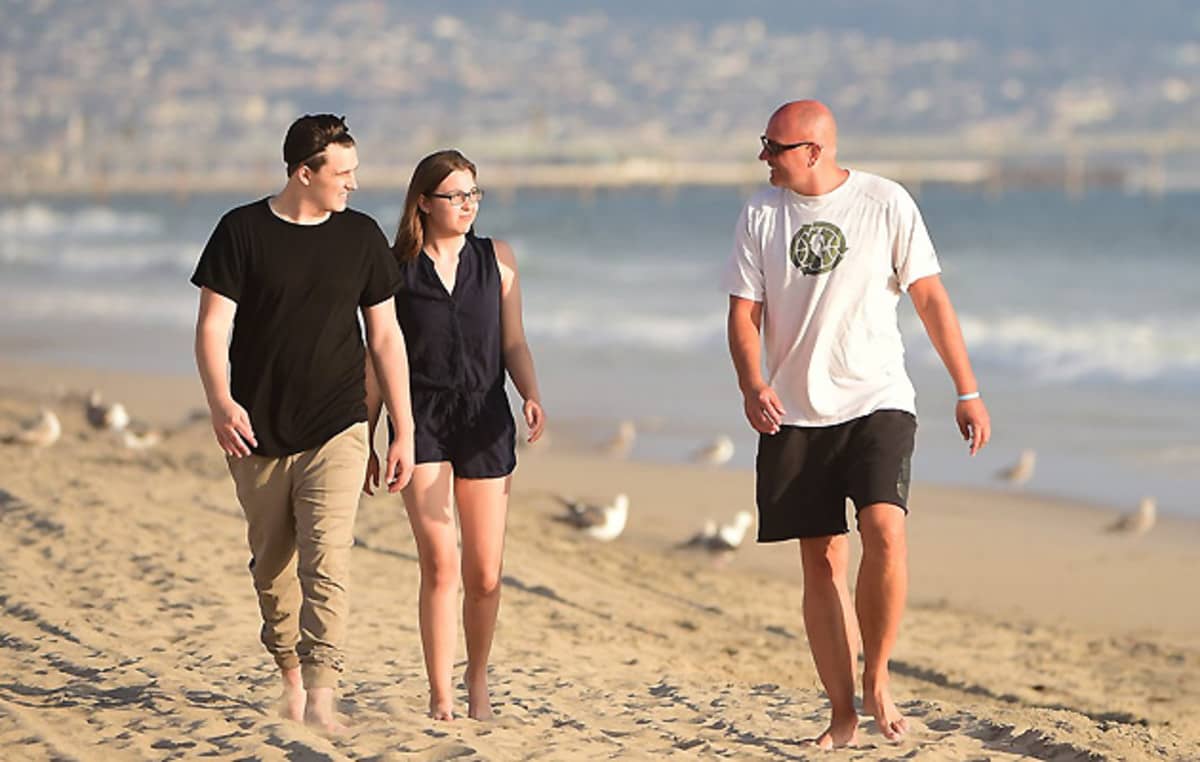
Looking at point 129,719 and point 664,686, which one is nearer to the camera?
point 129,719

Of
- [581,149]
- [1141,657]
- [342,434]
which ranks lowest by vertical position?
[1141,657]

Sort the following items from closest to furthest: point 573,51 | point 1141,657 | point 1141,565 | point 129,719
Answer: point 129,719 < point 1141,657 < point 1141,565 < point 573,51

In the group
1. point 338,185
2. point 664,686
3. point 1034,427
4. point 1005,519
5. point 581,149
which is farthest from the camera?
point 581,149

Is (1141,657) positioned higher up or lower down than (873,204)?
lower down

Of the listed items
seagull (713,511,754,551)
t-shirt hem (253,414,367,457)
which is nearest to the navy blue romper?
t-shirt hem (253,414,367,457)

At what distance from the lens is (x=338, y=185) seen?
500cm

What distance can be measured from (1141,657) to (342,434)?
432 cm

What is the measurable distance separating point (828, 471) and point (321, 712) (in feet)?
4.91

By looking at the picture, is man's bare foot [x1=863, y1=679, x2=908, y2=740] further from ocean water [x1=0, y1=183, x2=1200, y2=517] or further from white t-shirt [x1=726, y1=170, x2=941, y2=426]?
ocean water [x1=0, y1=183, x2=1200, y2=517]

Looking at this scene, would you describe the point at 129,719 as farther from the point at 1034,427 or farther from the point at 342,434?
the point at 1034,427

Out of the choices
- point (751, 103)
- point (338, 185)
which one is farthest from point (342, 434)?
point (751, 103)

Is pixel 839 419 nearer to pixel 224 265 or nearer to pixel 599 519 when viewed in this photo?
pixel 224 265

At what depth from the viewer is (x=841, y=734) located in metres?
5.27

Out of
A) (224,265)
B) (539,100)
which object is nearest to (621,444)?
A: (224,265)
